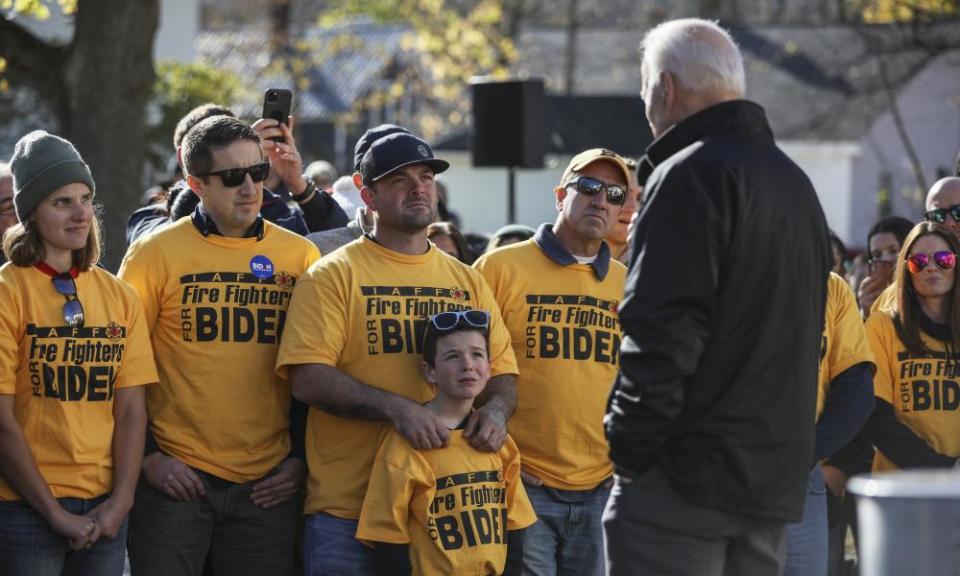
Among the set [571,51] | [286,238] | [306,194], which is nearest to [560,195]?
[306,194]

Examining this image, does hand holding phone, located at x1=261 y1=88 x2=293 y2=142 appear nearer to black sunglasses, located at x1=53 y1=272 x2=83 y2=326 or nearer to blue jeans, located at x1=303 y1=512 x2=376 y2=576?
black sunglasses, located at x1=53 y1=272 x2=83 y2=326

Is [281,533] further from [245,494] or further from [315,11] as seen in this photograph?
[315,11]

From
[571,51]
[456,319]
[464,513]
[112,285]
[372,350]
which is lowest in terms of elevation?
[464,513]

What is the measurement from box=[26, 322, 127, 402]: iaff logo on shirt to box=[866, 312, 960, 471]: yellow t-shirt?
133 inches

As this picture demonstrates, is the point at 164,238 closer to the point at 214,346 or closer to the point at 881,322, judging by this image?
the point at 214,346

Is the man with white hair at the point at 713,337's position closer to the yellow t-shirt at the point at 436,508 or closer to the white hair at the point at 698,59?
the white hair at the point at 698,59

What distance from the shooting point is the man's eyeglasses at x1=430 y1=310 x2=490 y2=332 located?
16.5 feet

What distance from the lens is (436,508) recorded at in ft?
16.3

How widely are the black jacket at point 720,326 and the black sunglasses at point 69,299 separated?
78.2 inches

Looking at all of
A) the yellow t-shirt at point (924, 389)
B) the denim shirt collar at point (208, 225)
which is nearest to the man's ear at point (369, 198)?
the denim shirt collar at point (208, 225)

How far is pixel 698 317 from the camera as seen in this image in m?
3.83

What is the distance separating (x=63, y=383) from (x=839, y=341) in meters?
2.98

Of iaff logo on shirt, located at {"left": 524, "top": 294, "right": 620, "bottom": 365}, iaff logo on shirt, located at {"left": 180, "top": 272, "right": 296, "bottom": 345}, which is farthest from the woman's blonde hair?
iaff logo on shirt, located at {"left": 524, "top": 294, "right": 620, "bottom": 365}

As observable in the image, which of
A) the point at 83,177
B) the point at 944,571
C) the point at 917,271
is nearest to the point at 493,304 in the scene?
the point at 83,177
